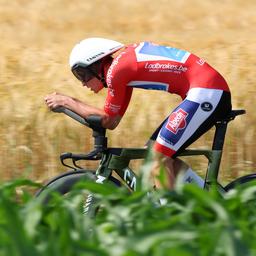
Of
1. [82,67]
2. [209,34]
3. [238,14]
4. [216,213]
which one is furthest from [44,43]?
[216,213]

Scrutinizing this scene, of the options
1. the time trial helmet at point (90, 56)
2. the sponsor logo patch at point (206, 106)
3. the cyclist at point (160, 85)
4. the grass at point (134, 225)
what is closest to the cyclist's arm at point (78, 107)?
the cyclist at point (160, 85)

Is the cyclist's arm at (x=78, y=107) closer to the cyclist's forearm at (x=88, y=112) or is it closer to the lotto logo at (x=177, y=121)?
the cyclist's forearm at (x=88, y=112)

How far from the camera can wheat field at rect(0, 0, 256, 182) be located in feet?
31.7

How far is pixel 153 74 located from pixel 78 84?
2814 millimetres

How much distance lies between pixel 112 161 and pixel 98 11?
24.3 feet

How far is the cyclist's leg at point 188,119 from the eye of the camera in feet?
24.3

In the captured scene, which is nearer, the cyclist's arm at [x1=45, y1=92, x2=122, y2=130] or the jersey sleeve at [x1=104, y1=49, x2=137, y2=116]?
the jersey sleeve at [x1=104, y1=49, x2=137, y2=116]

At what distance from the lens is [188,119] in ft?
24.4

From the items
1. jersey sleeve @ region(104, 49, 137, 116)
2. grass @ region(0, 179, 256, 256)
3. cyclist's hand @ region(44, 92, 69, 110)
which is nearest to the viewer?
grass @ region(0, 179, 256, 256)

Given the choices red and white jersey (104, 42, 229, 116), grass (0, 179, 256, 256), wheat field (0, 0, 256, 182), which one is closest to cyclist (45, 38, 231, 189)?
red and white jersey (104, 42, 229, 116)

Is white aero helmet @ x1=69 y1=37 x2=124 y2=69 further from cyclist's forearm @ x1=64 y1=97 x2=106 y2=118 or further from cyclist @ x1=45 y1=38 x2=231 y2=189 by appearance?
cyclist's forearm @ x1=64 y1=97 x2=106 y2=118

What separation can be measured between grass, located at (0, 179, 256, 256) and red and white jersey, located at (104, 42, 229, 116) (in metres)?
2.97

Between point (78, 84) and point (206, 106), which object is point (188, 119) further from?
point (78, 84)

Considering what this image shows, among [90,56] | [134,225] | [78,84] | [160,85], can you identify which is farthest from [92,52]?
[134,225]
